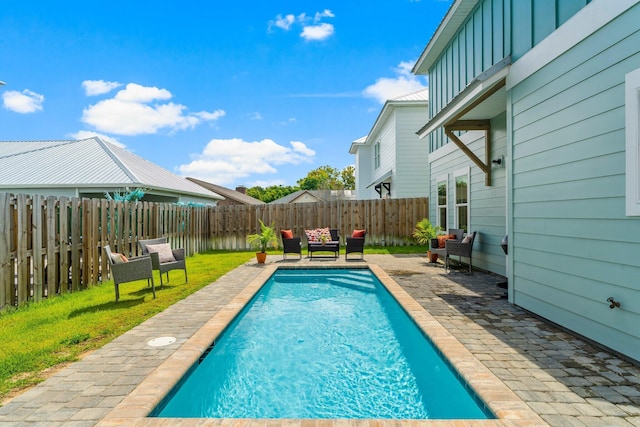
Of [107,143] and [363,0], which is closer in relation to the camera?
[363,0]

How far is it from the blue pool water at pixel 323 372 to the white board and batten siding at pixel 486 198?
3.12 m

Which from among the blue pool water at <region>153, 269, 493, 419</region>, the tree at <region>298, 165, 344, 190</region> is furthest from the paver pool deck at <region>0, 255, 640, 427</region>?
the tree at <region>298, 165, 344, 190</region>

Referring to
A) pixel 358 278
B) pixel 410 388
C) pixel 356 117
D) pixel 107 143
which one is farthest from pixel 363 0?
pixel 356 117

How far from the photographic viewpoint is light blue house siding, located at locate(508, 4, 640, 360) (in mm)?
3268

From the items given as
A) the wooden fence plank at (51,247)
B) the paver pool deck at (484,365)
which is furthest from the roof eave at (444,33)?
the wooden fence plank at (51,247)

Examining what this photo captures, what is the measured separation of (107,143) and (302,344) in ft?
63.1

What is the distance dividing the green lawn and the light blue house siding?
5.22 meters

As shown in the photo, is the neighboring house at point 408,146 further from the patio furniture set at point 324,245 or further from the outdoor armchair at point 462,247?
the outdoor armchair at point 462,247

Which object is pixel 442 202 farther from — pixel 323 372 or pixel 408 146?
pixel 323 372

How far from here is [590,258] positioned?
3701 mm

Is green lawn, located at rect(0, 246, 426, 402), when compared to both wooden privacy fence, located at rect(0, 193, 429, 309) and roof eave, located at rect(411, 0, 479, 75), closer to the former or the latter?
wooden privacy fence, located at rect(0, 193, 429, 309)

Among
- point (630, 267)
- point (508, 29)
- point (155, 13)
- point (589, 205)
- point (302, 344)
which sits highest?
point (155, 13)

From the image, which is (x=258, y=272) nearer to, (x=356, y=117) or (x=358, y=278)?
(x=358, y=278)

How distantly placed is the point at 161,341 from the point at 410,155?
41.4 feet
